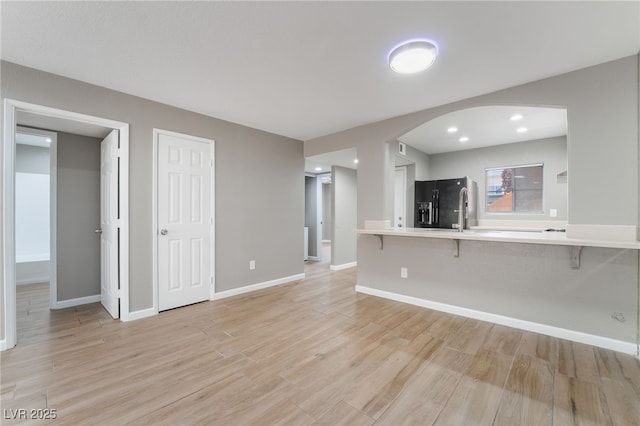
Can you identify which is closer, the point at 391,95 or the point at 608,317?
the point at 608,317

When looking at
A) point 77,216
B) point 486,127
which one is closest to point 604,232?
point 486,127

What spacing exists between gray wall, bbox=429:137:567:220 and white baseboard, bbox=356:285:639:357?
2.88 m

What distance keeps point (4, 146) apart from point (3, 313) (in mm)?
1426

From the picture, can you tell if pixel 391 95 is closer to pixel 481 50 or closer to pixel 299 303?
pixel 481 50

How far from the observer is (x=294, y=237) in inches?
181

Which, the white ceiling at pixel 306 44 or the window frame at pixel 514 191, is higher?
the white ceiling at pixel 306 44

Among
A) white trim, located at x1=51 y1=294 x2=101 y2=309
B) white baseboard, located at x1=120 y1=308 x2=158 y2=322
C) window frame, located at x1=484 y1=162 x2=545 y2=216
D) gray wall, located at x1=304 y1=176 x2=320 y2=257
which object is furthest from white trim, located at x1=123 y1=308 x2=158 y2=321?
window frame, located at x1=484 y1=162 x2=545 y2=216

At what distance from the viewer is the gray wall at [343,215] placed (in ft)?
18.2

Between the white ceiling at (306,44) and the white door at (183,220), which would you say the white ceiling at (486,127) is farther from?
the white door at (183,220)

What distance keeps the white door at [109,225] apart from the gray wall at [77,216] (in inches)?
5.2

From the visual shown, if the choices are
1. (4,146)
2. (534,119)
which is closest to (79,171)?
(4,146)

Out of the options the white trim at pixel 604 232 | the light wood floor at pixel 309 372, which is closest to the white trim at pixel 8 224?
the light wood floor at pixel 309 372

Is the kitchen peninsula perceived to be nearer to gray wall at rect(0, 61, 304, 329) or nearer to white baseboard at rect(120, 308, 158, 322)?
gray wall at rect(0, 61, 304, 329)

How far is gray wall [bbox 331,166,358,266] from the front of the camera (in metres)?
5.55
